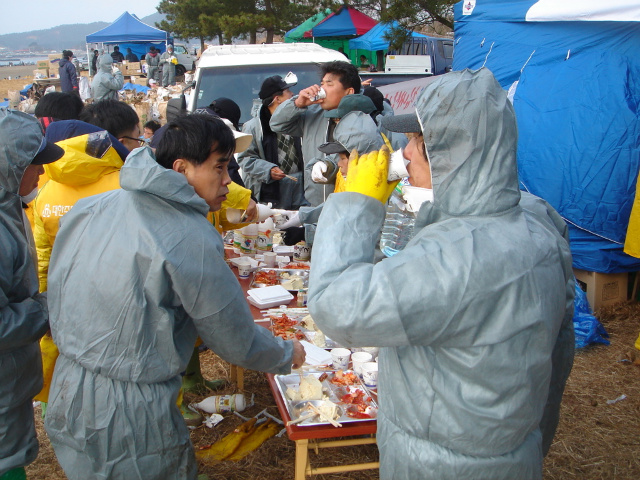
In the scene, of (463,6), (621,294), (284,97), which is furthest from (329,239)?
(463,6)

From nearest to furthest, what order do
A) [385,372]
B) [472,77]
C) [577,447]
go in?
[472,77] → [385,372] → [577,447]

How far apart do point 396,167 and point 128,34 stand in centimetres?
2912

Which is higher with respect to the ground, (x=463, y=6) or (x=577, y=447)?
(x=463, y=6)

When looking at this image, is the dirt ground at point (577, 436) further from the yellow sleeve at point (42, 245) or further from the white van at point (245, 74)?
the white van at point (245, 74)

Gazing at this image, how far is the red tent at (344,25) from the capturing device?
21.5 meters

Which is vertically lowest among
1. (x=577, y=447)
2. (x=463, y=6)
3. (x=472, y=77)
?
(x=577, y=447)

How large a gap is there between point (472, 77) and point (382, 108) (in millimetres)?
4017

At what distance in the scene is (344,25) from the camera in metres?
21.8

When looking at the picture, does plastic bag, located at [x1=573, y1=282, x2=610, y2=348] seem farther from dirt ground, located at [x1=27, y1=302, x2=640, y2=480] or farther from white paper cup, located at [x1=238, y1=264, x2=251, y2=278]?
A: white paper cup, located at [x1=238, y1=264, x2=251, y2=278]

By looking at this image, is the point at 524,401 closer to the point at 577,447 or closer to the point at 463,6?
the point at 577,447

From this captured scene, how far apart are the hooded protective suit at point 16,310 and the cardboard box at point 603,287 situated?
454 centimetres

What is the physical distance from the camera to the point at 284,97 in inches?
203

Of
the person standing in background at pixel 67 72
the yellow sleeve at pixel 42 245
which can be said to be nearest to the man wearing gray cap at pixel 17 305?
the yellow sleeve at pixel 42 245

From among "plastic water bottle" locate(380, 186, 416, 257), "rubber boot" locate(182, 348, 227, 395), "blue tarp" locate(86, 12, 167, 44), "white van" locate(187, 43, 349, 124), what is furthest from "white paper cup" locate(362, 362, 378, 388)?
"blue tarp" locate(86, 12, 167, 44)
